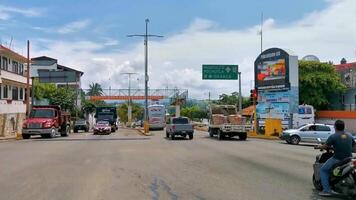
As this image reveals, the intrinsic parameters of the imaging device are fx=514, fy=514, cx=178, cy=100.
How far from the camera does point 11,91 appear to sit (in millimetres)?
56719

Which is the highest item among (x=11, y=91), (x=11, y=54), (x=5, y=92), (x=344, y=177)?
(x=11, y=54)

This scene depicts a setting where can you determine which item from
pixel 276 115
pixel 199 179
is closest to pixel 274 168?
pixel 199 179

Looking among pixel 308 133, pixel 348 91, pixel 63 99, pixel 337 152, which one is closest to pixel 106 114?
pixel 63 99

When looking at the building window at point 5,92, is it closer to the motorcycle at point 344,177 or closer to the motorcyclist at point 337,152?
the motorcyclist at point 337,152

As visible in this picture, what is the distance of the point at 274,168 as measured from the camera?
1742cm

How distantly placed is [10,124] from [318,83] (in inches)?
1478

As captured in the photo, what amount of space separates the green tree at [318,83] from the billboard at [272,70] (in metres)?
13.7

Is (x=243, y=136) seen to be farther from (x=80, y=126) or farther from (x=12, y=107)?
(x=80, y=126)

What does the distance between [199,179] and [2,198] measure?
5.43 meters

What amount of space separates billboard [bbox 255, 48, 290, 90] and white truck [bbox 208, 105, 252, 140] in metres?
8.86

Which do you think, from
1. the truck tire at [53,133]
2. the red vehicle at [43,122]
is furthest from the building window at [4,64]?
the truck tire at [53,133]

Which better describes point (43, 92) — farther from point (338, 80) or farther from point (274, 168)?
point (274, 168)

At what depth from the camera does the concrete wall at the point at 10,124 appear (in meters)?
51.3

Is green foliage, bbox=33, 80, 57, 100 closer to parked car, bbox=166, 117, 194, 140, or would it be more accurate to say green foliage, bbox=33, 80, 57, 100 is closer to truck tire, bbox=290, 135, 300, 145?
parked car, bbox=166, 117, 194, 140
